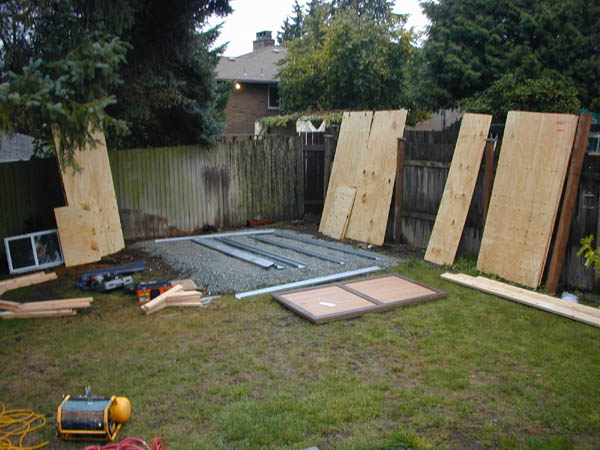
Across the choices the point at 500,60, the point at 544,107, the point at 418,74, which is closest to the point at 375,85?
the point at 418,74

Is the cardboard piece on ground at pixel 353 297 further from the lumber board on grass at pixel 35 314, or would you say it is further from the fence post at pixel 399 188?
the lumber board on grass at pixel 35 314

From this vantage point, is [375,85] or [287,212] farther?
[375,85]

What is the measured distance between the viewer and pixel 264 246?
902cm

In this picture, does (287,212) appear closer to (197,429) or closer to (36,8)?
(36,8)

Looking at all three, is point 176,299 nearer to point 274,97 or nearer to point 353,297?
point 353,297

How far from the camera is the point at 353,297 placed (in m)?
6.16

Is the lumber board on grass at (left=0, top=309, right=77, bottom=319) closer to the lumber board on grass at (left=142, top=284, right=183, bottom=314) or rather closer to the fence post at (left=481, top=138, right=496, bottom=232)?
the lumber board on grass at (left=142, top=284, right=183, bottom=314)

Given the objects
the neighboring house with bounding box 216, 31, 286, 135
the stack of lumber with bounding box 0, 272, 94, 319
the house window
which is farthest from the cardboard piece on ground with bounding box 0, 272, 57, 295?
the house window

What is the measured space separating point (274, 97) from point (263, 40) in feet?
33.2

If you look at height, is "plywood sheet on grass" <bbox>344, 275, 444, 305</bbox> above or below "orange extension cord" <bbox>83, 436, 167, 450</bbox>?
below

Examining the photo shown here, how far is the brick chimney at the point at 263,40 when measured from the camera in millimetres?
35000

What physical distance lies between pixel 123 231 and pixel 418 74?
45.0 ft

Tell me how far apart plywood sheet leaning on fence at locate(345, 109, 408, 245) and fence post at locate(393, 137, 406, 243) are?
10cm

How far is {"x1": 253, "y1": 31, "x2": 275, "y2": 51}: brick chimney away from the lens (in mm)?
35000
